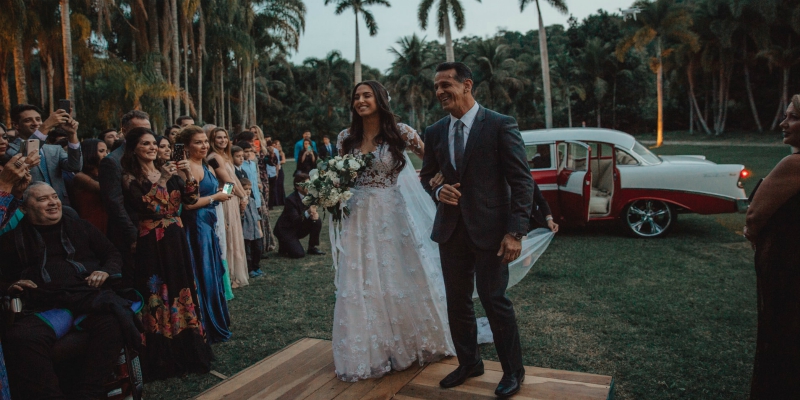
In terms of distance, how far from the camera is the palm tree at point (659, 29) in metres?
35.2

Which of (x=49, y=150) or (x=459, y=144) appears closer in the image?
(x=459, y=144)

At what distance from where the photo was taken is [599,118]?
47.2m

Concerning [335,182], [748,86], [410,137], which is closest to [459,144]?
[410,137]

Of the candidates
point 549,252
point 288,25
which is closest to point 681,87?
point 288,25

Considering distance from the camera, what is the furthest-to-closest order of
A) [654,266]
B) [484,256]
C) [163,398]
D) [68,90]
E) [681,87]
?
[681,87] < [68,90] < [654,266] < [163,398] < [484,256]

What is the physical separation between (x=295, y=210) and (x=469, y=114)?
5.99 m

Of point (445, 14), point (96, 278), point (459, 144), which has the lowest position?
point (96, 278)

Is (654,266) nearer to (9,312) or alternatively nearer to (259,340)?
(259,340)

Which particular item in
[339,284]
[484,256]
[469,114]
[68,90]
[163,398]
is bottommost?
[163,398]

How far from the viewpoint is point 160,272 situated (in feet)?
14.0

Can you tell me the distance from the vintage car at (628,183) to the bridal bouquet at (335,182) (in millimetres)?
5887

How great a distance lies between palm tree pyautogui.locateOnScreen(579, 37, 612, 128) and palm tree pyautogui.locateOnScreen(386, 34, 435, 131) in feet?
48.8

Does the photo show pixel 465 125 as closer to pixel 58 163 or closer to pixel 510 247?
pixel 510 247

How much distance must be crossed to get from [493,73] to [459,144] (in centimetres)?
4634
